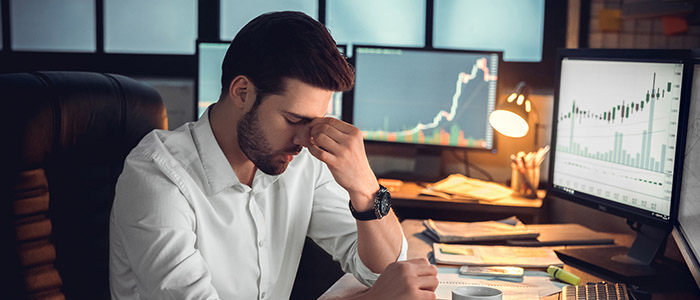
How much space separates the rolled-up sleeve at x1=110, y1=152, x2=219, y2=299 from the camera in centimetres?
112

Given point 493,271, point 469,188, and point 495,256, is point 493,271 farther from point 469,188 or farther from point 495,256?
point 469,188

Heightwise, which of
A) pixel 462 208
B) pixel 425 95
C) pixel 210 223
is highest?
pixel 425 95

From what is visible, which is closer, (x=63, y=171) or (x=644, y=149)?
(x=63, y=171)

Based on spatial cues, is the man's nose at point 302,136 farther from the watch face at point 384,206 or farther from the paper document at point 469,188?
the paper document at point 469,188

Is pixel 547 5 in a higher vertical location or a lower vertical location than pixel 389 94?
higher

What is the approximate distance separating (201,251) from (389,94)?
142 centimetres

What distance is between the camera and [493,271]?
139 centimetres

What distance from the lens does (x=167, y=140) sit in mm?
1295

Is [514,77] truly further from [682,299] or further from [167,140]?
[167,140]

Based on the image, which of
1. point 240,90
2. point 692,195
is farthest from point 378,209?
point 692,195

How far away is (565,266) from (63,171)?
3.51ft

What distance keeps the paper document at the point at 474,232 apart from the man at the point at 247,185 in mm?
289

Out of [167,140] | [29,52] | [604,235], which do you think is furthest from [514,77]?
[29,52]

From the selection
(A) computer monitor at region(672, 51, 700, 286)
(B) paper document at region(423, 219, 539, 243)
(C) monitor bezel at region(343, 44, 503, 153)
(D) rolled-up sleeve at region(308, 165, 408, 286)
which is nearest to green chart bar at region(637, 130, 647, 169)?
(A) computer monitor at region(672, 51, 700, 286)
